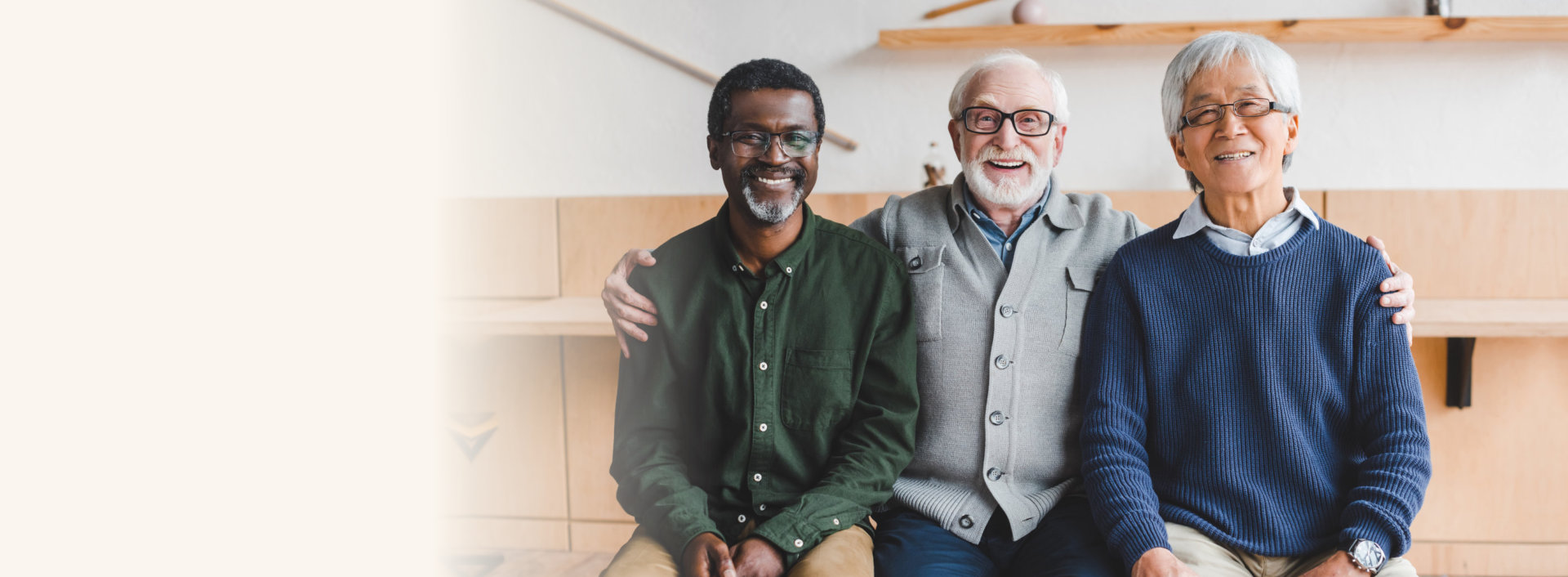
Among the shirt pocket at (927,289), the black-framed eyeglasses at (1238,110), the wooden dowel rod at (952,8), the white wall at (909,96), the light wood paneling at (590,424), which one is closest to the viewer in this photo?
the black-framed eyeglasses at (1238,110)

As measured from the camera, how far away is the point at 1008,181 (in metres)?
1.41

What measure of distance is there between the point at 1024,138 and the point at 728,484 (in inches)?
27.5

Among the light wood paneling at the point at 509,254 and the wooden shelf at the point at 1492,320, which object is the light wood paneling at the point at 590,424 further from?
the wooden shelf at the point at 1492,320

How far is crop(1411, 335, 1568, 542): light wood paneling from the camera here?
89.6 inches

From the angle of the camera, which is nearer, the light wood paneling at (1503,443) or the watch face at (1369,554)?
the watch face at (1369,554)

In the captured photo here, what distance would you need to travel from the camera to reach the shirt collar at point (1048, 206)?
1.43m

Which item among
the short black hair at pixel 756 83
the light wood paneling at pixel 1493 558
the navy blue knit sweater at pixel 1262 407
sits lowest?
the light wood paneling at pixel 1493 558

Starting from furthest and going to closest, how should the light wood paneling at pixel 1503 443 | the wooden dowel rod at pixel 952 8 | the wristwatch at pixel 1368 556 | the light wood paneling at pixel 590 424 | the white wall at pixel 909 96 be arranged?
1. the wooden dowel rod at pixel 952 8
2. the white wall at pixel 909 96
3. the light wood paneling at pixel 590 424
4. the light wood paneling at pixel 1503 443
5. the wristwatch at pixel 1368 556

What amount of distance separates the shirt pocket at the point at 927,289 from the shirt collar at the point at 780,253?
0.61 ft

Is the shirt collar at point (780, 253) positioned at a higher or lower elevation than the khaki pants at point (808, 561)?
higher

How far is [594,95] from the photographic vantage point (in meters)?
2.88

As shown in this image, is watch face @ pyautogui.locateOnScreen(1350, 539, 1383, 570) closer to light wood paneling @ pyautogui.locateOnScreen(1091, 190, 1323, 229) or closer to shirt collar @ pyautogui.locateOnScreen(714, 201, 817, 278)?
shirt collar @ pyautogui.locateOnScreen(714, 201, 817, 278)

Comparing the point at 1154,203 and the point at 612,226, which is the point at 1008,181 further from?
the point at 612,226

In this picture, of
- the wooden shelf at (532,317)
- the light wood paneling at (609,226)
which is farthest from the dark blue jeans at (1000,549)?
the light wood paneling at (609,226)
